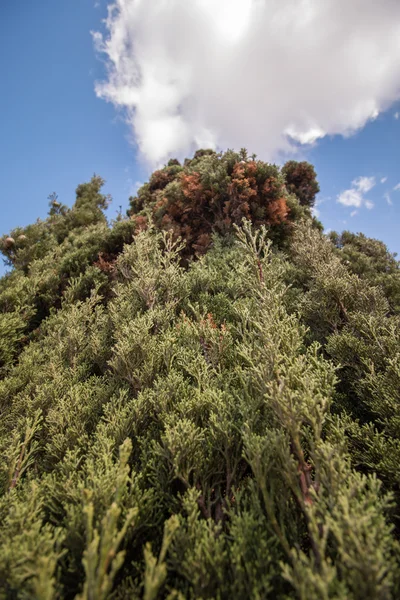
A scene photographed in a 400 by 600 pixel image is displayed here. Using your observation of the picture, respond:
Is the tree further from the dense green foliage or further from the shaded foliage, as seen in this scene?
the dense green foliage

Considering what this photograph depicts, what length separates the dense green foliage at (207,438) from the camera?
9.46 ft

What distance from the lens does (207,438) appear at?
15.3 ft

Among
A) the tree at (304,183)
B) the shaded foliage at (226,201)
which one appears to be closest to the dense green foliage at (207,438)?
the shaded foliage at (226,201)

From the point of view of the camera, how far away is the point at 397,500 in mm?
4062

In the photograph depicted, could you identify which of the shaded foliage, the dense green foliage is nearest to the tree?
the shaded foliage

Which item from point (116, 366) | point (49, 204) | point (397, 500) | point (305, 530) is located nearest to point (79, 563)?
point (305, 530)

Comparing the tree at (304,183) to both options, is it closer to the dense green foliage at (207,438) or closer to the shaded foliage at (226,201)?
the shaded foliage at (226,201)

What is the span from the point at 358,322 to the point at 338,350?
1.07 metres

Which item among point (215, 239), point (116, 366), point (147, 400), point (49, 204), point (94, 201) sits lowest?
point (147, 400)

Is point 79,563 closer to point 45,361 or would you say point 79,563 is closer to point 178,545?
point 178,545

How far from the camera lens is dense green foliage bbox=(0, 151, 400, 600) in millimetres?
2883

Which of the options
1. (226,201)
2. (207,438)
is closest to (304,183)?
(226,201)

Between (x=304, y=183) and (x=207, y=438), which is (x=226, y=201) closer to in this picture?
(x=207, y=438)

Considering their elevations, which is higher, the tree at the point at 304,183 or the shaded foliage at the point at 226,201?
the tree at the point at 304,183
